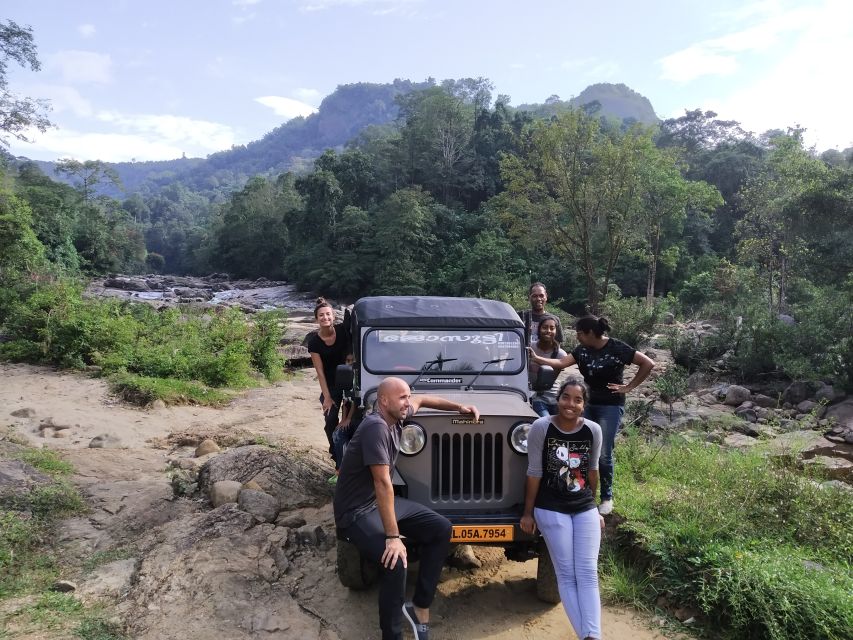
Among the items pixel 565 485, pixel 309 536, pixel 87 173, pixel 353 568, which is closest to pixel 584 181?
pixel 309 536

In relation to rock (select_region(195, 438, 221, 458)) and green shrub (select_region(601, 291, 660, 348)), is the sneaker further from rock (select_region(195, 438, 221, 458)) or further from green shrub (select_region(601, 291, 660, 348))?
green shrub (select_region(601, 291, 660, 348))

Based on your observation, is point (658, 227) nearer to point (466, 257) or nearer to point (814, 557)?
point (466, 257)

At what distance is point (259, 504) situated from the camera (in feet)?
18.9

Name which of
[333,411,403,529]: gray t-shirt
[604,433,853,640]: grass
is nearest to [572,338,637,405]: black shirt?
[604,433,853,640]: grass

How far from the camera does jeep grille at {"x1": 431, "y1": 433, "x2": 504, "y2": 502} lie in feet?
13.7

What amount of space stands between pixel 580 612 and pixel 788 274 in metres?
25.5

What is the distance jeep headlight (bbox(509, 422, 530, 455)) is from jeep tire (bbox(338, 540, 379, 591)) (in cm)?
131

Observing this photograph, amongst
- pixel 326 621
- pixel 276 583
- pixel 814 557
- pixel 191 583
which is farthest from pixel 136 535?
pixel 814 557

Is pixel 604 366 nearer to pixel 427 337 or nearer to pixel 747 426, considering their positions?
pixel 427 337

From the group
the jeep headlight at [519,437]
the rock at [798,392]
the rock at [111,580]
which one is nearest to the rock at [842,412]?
the rock at [798,392]

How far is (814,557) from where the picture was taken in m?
4.37

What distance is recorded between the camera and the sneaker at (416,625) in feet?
11.8

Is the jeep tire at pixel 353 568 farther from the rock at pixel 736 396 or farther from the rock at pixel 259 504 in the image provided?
the rock at pixel 736 396

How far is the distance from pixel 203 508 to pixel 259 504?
2.25 feet
